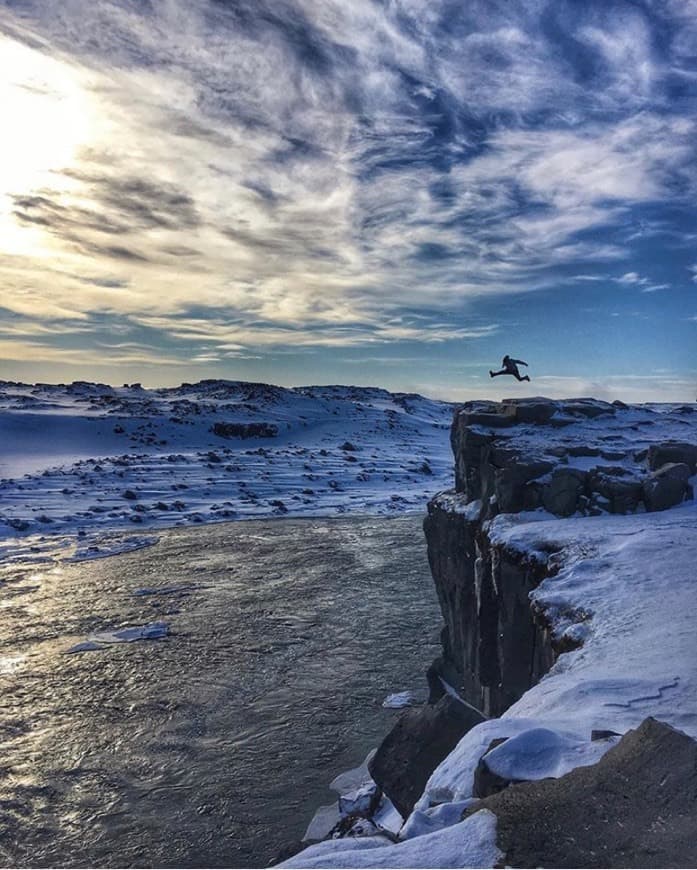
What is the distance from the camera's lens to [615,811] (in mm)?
4875

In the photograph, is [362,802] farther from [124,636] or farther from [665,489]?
[124,636]

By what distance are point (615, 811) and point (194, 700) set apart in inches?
521

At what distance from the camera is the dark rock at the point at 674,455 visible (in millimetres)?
16250

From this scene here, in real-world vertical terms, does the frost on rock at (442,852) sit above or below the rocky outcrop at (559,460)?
below

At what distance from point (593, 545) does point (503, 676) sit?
3.11 metres

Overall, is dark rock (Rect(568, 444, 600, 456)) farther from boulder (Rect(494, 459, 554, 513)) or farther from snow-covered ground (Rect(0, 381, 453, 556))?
snow-covered ground (Rect(0, 381, 453, 556))

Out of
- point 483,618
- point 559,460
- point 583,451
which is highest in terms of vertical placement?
point 583,451

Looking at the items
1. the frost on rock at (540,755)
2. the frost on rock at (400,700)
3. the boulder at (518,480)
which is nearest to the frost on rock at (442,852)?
the frost on rock at (540,755)

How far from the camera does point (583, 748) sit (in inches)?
230

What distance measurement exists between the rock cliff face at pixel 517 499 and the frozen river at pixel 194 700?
2.42 metres

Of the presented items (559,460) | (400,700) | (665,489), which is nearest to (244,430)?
(559,460)

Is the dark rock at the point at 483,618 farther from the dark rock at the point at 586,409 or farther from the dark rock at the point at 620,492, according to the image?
the dark rock at the point at 586,409

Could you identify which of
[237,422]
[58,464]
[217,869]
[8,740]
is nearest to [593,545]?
[217,869]

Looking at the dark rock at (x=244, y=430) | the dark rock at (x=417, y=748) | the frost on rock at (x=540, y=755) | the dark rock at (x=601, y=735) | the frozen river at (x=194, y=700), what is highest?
the dark rock at (x=244, y=430)
